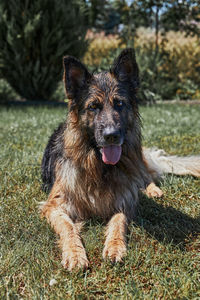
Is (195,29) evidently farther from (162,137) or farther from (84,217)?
(84,217)

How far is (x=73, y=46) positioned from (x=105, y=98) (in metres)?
9.06

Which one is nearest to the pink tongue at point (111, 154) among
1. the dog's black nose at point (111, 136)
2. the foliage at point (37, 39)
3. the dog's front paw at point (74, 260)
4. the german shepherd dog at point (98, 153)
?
the german shepherd dog at point (98, 153)

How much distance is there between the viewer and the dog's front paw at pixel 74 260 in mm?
2395

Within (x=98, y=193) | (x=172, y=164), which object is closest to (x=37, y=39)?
(x=172, y=164)

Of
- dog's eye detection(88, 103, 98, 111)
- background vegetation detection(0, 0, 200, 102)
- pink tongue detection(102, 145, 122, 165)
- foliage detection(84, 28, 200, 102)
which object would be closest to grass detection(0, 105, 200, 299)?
pink tongue detection(102, 145, 122, 165)

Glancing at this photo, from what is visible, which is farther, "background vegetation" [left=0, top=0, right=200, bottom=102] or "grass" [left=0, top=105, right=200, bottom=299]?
"background vegetation" [left=0, top=0, right=200, bottom=102]

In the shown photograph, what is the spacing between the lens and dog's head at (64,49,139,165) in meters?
2.96

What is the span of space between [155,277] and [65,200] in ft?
4.52

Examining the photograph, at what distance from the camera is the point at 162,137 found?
6527 mm

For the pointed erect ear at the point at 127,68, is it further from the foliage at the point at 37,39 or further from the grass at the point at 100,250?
the foliage at the point at 37,39

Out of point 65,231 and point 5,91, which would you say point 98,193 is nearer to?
point 65,231

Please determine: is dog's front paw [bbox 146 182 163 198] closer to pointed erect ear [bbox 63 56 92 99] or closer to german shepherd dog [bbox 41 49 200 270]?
german shepherd dog [bbox 41 49 200 270]

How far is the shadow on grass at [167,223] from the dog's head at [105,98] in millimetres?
799

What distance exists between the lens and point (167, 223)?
126 inches
